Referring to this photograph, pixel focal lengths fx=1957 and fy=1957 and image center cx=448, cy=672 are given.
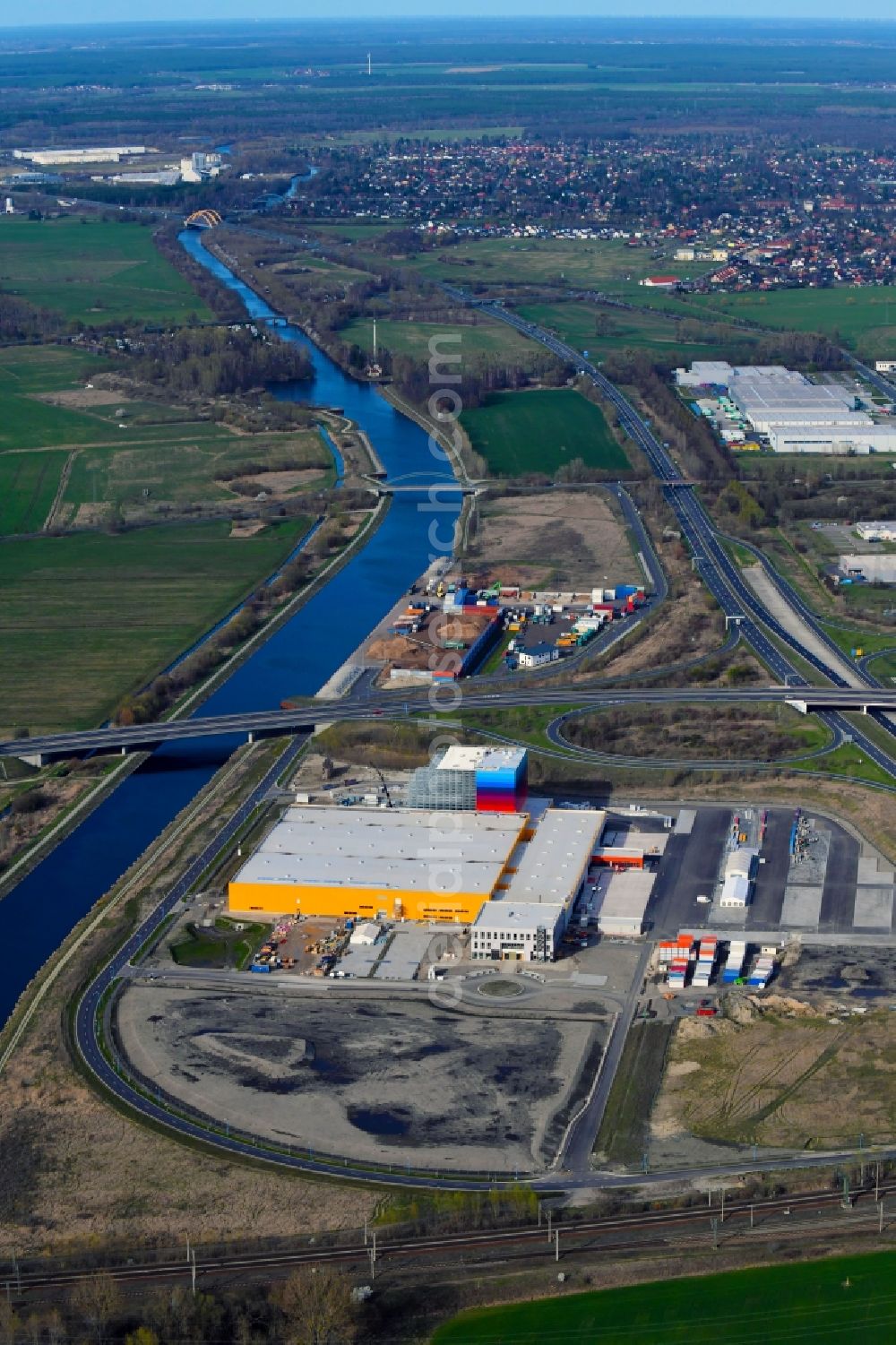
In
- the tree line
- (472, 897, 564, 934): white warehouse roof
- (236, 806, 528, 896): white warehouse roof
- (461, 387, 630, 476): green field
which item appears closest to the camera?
(472, 897, 564, 934): white warehouse roof

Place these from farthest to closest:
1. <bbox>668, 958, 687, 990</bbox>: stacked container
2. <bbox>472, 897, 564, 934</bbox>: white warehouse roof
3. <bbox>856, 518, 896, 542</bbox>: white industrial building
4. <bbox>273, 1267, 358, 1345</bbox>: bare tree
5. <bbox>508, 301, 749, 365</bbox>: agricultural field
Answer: <bbox>508, 301, 749, 365</bbox>: agricultural field
<bbox>856, 518, 896, 542</bbox>: white industrial building
<bbox>472, 897, 564, 934</bbox>: white warehouse roof
<bbox>668, 958, 687, 990</bbox>: stacked container
<bbox>273, 1267, 358, 1345</bbox>: bare tree

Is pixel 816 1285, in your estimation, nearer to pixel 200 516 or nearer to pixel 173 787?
pixel 173 787

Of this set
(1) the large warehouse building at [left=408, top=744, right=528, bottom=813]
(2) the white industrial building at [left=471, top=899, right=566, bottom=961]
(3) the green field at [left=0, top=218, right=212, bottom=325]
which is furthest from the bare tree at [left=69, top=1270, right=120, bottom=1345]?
(3) the green field at [left=0, top=218, right=212, bottom=325]

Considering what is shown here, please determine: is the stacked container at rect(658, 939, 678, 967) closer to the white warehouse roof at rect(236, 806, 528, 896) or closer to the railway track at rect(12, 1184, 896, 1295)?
the white warehouse roof at rect(236, 806, 528, 896)

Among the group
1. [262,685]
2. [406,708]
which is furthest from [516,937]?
[262,685]

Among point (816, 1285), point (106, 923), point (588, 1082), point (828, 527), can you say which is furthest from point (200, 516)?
point (816, 1285)

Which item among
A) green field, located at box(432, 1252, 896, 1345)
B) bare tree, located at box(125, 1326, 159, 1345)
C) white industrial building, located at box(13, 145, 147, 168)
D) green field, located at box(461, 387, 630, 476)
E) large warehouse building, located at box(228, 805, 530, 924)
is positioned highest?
white industrial building, located at box(13, 145, 147, 168)
